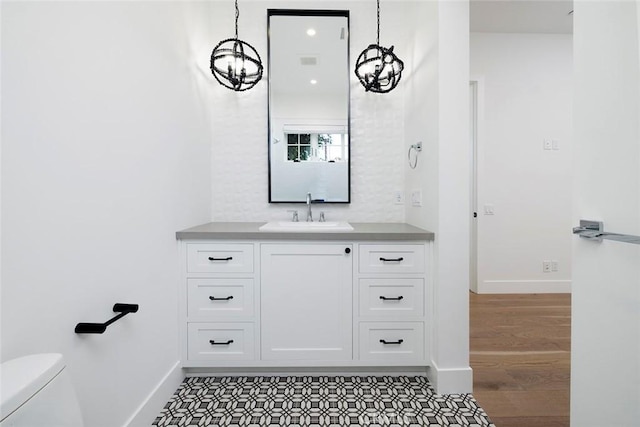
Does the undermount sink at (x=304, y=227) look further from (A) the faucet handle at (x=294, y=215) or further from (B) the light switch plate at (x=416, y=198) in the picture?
(B) the light switch plate at (x=416, y=198)

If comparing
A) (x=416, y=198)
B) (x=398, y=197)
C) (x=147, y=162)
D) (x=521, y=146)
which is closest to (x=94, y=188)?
(x=147, y=162)

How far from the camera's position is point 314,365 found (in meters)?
1.83

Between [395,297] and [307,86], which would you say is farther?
[307,86]

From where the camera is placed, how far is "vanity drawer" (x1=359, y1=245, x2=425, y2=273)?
1.81 meters

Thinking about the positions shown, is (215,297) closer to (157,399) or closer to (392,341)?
(157,399)

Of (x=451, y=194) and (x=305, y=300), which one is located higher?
(x=451, y=194)

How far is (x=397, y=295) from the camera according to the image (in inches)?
71.6

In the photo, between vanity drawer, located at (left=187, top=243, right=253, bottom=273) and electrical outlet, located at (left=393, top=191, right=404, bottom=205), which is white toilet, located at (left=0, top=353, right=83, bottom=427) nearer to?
vanity drawer, located at (left=187, top=243, right=253, bottom=273)

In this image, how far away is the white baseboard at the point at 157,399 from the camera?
4.60ft

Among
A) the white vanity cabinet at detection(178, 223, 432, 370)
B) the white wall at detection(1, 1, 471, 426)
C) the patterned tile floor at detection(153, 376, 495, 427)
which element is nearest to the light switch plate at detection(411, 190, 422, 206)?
the white wall at detection(1, 1, 471, 426)

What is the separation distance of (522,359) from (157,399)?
2.29m

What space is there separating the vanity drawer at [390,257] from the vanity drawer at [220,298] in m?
0.70

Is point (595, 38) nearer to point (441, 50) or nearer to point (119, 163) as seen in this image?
point (441, 50)

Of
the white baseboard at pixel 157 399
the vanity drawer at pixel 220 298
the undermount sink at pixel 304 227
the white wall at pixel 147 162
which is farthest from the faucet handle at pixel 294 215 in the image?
the white baseboard at pixel 157 399
